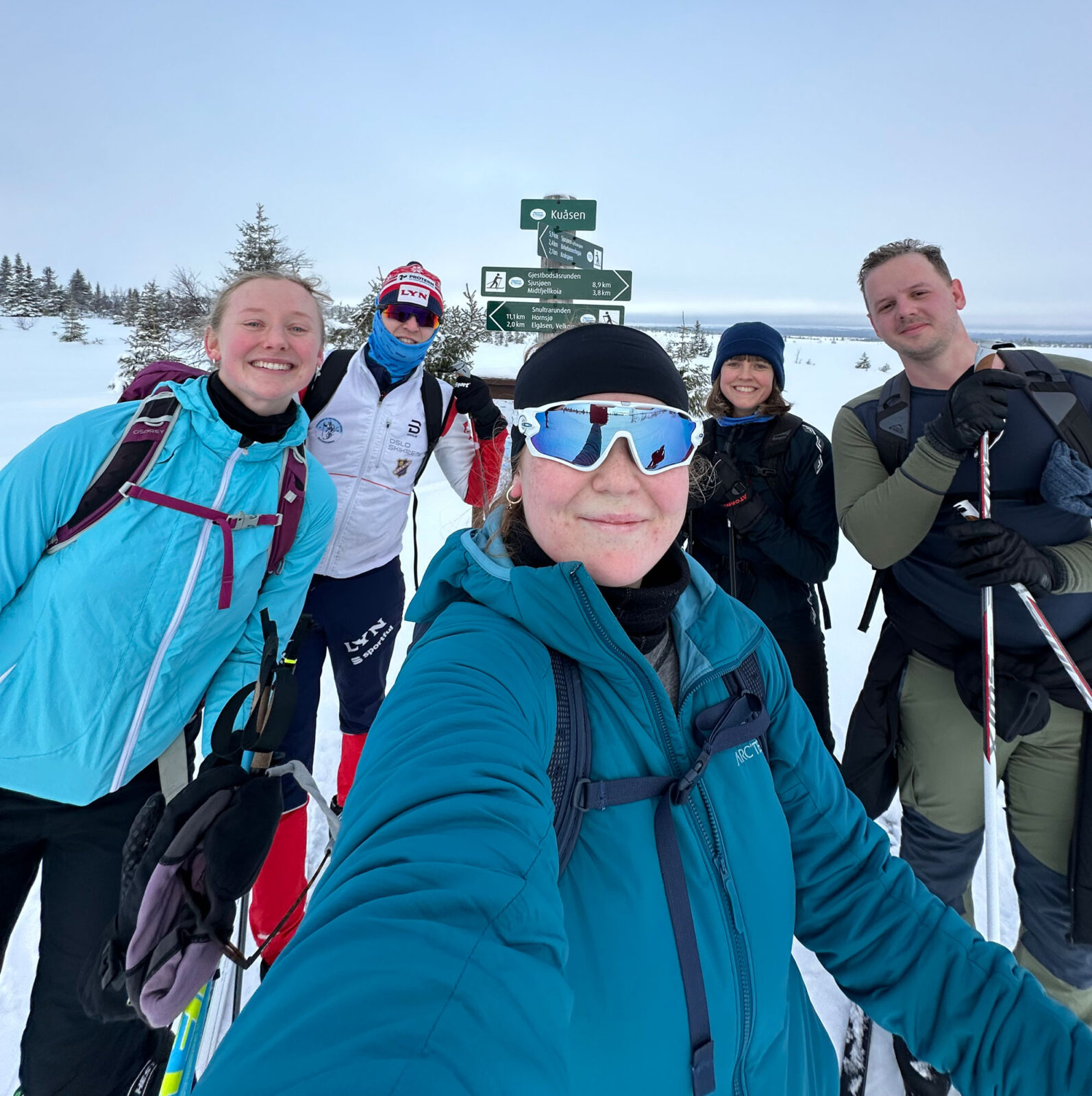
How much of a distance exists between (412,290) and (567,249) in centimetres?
307

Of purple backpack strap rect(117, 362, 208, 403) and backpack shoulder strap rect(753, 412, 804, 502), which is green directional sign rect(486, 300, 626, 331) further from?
purple backpack strap rect(117, 362, 208, 403)

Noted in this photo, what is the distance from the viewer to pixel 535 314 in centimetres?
575

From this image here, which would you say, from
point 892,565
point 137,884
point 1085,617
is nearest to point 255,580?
point 137,884

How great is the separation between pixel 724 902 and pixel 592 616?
51 cm

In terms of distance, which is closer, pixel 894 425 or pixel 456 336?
pixel 894 425

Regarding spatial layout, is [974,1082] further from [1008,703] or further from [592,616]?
[1008,703]

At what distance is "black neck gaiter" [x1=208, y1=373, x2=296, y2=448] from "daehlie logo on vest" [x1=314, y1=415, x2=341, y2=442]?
0.97m

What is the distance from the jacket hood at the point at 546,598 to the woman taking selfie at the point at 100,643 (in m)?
0.97

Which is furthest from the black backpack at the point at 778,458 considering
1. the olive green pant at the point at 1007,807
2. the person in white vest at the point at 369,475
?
the person in white vest at the point at 369,475

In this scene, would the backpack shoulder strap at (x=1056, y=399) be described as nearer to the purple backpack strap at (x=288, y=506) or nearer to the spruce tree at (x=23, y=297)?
the purple backpack strap at (x=288, y=506)

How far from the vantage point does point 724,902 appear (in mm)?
905

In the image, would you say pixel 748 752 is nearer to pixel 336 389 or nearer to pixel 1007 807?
pixel 1007 807

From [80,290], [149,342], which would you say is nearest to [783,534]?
[149,342]

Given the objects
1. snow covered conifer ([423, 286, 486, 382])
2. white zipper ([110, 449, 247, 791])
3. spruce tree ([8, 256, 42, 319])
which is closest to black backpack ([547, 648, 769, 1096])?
white zipper ([110, 449, 247, 791])
